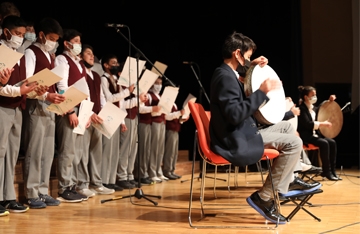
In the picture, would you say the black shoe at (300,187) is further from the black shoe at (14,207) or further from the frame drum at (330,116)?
the frame drum at (330,116)

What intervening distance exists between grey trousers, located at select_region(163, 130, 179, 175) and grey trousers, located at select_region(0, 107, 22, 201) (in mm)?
3537

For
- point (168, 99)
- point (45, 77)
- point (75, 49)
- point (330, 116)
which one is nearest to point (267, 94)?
point (45, 77)

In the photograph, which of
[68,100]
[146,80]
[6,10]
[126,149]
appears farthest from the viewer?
[126,149]

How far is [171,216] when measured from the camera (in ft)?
13.9

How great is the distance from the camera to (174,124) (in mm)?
7926

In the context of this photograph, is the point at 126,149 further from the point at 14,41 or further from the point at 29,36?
the point at 14,41

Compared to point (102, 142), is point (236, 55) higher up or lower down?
higher up

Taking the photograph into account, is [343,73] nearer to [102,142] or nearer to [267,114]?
[102,142]

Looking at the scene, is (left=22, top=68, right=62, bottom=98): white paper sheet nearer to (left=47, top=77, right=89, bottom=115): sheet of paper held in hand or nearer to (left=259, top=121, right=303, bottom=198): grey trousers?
(left=47, top=77, right=89, bottom=115): sheet of paper held in hand

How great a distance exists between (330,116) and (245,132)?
13.4ft

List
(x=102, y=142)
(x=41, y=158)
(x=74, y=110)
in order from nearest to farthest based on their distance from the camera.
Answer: (x=41, y=158) → (x=74, y=110) → (x=102, y=142)

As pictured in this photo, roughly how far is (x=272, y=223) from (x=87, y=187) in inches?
93.5

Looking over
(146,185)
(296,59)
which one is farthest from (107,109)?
(296,59)

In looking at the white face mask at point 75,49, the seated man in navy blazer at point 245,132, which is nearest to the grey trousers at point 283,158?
the seated man in navy blazer at point 245,132
